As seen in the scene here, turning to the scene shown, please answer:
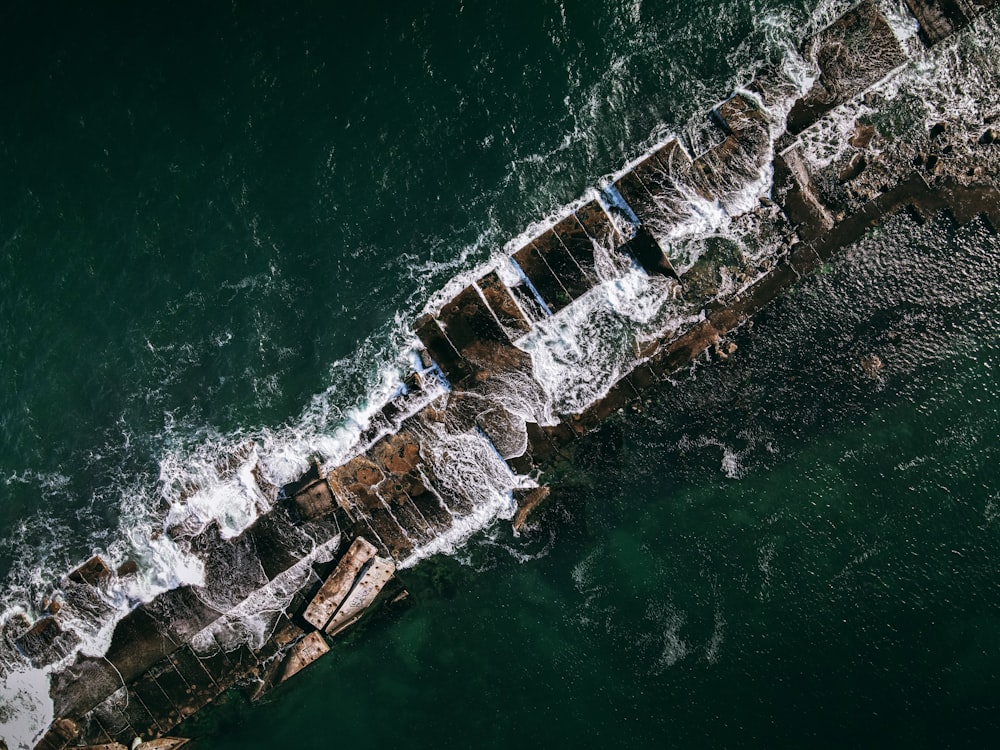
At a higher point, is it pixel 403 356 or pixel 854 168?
pixel 403 356

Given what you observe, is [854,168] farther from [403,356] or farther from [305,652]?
[305,652]

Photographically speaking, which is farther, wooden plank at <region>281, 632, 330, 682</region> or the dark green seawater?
wooden plank at <region>281, 632, 330, 682</region>

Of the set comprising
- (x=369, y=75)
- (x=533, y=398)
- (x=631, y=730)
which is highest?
(x=369, y=75)

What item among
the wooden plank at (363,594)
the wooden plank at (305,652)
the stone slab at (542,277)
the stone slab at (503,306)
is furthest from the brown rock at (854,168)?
the wooden plank at (305,652)

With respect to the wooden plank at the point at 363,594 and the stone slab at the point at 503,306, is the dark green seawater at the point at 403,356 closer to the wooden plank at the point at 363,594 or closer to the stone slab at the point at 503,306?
the wooden plank at the point at 363,594

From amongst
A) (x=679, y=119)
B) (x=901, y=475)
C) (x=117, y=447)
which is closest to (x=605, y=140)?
(x=679, y=119)

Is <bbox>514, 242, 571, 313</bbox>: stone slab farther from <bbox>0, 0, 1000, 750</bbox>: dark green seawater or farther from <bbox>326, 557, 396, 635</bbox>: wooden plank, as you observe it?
<bbox>326, 557, 396, 635</bbox>: wooden plank

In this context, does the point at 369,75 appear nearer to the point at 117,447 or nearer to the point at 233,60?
the point at 233,60

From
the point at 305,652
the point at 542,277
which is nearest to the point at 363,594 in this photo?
the point at 305,652

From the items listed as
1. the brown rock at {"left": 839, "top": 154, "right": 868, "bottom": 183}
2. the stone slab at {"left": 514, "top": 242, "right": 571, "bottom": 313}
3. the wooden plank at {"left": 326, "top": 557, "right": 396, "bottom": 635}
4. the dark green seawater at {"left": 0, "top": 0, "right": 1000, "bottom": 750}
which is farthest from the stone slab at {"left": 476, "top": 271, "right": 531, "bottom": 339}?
the brown rock at {"left": 839, "top": 154, "right": 868, "bottom": 183}
